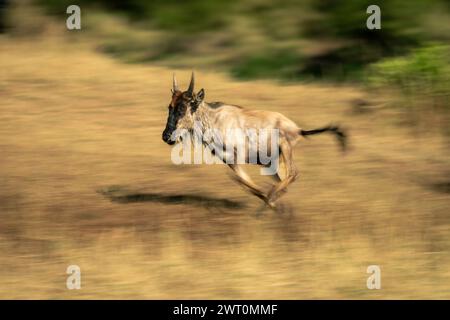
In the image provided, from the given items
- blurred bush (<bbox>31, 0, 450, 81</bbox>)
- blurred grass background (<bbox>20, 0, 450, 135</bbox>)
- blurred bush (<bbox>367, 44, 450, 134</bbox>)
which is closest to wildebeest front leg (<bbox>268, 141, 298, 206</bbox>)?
blurred bush (<bbox>367, 44, 450, 134</bbox>)

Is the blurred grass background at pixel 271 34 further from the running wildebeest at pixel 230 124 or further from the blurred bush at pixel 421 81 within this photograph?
the running wildebeest at pixel 230 124

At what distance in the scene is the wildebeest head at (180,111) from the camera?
10508 millimetres

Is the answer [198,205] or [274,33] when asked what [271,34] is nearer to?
[274,33]

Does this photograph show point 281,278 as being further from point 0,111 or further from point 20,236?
point 0,111

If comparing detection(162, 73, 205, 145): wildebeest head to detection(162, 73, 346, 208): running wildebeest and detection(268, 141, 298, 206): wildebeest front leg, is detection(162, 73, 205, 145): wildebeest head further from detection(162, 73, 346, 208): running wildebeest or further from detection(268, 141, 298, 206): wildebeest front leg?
detection(268, 141, 298, 206): wildebeest front leg

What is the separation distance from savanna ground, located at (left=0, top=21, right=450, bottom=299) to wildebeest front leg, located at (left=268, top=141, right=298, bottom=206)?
0.44 meters

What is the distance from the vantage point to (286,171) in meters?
10.8

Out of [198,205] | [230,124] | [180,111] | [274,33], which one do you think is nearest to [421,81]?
[274,33]

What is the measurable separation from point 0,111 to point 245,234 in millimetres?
5455

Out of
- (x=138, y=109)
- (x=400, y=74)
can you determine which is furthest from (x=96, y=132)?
(x=400, y=74)

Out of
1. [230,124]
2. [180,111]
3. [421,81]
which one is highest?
[421,81]

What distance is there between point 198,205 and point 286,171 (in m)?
1.34

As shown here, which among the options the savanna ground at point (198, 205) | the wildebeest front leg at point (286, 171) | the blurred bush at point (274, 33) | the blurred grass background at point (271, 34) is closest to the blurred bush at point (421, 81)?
the blurred grass background at point (271, 34)

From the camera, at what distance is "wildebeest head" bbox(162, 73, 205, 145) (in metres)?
10.5
